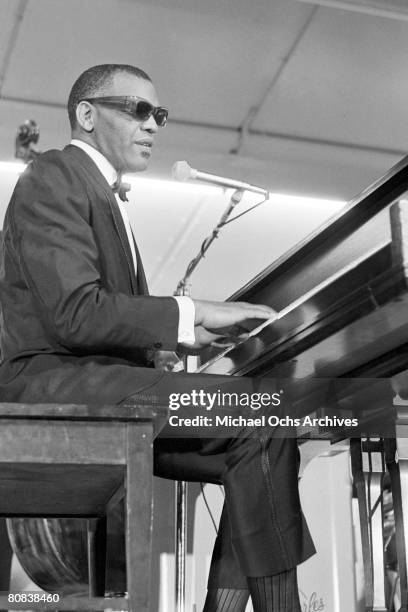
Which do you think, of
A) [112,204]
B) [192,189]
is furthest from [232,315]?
[192,189]

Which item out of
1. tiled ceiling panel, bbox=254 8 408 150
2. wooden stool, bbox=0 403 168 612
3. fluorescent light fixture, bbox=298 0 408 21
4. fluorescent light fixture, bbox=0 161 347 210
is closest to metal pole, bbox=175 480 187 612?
wooden stool, bbox=0 403 168 612

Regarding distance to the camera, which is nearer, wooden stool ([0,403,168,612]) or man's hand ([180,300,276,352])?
wooden stool ([0,403,168,612])

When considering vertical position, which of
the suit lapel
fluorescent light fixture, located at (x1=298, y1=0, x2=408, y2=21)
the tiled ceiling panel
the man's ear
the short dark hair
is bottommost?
the suit lapel

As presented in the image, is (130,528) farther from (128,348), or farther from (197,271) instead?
(197,271)

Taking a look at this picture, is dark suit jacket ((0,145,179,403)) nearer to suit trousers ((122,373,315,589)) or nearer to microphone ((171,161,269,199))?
suit trousers ((122,373,315,589))

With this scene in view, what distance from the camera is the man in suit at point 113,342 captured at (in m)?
1.41

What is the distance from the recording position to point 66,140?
4605 millimetres

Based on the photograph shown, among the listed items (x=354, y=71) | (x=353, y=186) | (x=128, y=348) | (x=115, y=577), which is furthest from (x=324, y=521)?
(x=353, y=186)

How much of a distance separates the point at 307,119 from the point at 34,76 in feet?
4.50

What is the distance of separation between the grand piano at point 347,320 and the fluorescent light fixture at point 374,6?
2.08m

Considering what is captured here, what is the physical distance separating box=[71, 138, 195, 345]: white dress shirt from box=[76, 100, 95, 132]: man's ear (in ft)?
0.11

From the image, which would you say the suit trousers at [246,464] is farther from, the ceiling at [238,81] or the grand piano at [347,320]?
the ceiling at [238,81]

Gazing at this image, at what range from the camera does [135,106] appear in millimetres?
1720

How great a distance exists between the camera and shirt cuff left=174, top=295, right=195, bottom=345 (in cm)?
147
